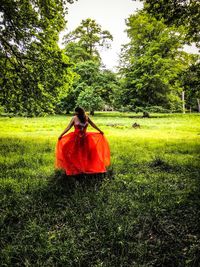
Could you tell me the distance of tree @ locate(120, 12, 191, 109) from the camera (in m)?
32.9

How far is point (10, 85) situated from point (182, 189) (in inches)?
348

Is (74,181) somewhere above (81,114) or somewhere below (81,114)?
below

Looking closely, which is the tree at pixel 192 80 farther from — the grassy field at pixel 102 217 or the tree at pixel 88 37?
the tree at pixel 88 37

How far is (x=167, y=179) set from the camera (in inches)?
270

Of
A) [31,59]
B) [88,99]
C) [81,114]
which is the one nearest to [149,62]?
[88,99]

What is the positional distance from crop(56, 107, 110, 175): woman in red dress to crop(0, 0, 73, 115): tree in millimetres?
5290

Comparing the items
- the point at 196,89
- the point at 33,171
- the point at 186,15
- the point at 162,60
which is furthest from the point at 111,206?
the point at 162,60

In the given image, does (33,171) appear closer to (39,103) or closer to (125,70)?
(39,103)

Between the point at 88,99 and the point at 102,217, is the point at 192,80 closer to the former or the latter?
the point at 102,217

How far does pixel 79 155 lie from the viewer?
→ 6.61 m

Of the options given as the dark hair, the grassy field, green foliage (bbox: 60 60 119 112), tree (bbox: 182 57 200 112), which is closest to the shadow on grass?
the grassy field

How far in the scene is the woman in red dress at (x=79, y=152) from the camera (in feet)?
21.4

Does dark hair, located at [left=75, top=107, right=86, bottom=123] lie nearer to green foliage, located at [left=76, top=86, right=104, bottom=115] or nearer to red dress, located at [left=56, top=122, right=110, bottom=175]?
red dress, located at [left=56, top=122, right=110, bottom=175]

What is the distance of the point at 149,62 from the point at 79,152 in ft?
94.0
